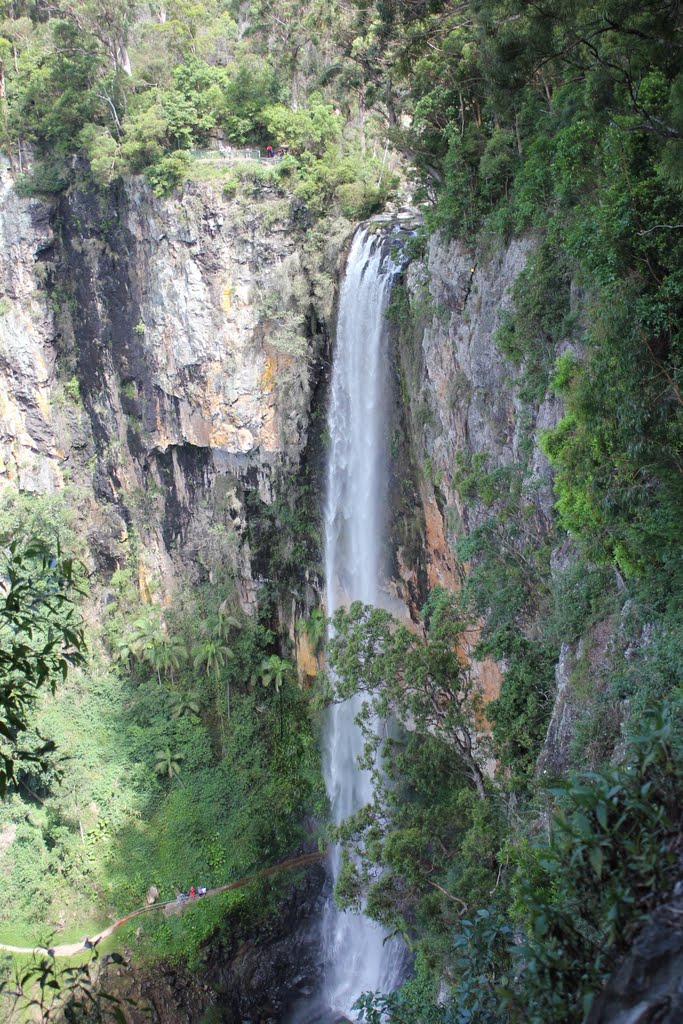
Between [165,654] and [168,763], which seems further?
[165,654]

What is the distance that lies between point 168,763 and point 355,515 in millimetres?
8067

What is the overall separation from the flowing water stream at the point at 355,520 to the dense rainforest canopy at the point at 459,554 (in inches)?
37.0

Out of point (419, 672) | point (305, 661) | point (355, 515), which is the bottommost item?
point (419, 672)

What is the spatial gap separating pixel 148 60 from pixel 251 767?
60.6 ft

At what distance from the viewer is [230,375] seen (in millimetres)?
20641

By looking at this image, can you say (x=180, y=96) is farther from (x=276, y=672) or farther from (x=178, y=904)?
(x=178, y=904)

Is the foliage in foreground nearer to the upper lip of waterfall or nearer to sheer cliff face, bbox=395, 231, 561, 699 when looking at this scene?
sheer cliff face, bbox=395, 231, 561, 699

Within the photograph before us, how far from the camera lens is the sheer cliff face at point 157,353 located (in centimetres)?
1944

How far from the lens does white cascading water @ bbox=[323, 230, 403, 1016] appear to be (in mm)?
17047

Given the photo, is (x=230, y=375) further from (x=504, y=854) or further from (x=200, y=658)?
(x=504, y=854)

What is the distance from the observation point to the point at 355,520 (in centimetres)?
1905

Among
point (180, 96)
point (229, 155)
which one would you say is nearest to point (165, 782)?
point (229, 155)

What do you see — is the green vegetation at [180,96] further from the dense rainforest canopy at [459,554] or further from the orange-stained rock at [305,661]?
the orange-stained rock at [305,661]

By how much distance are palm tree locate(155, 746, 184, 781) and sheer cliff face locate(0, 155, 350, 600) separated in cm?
502
